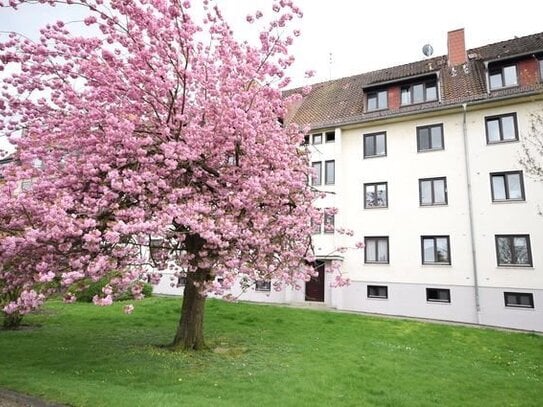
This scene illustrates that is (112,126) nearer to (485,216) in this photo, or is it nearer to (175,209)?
(175,209)

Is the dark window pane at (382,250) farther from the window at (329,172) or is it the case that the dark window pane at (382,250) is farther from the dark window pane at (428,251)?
the window at (329,172)

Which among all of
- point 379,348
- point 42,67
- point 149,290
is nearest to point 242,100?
point 42,67

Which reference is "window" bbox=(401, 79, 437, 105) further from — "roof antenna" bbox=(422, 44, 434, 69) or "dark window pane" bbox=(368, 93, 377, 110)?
"roof antenna" bbox=(422, 44, 434, 69)

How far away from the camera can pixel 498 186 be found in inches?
771

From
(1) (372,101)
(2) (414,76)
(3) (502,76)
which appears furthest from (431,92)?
(3) (502,76)

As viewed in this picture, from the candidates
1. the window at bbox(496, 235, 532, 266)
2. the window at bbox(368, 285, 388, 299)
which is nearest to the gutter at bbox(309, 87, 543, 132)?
the window at bbox(496, 235, 532, 266)

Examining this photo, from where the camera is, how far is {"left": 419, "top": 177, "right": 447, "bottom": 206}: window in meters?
20.8

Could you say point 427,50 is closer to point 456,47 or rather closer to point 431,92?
point 456,47

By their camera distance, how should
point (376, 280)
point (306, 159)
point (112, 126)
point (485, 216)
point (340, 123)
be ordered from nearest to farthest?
point (112, 126) → point (306, 159) → point (485, 216) → point (376, 280) → point (340, 123)

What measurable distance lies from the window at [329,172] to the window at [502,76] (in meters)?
8.73

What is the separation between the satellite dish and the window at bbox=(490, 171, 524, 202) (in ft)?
39.5

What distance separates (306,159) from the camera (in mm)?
11977

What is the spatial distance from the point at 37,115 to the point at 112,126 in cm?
234

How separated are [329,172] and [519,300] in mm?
11128
